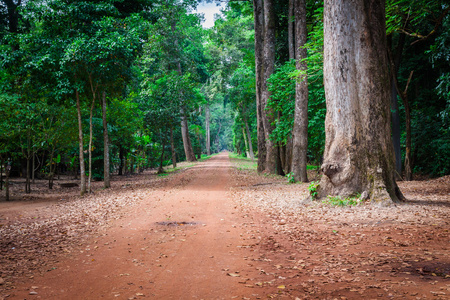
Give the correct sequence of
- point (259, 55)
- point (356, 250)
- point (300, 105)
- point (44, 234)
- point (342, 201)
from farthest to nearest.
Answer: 1. point (259, 55)
2. point (300, 105)
3. point (342, 201)
4. point (44, 234)
5. point (356, 250)

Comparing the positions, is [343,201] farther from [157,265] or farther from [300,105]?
[300,105]

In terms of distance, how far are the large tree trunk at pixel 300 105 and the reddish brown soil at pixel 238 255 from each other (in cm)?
626

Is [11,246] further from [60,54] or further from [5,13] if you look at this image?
[5,13]

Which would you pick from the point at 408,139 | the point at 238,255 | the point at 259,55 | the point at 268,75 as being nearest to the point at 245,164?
the point at 259,55

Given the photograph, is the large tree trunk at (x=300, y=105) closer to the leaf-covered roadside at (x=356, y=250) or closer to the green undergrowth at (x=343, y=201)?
the leaf-covered roadside at (x=356, y=250)

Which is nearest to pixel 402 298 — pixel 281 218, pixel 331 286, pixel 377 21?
pixel 331 286

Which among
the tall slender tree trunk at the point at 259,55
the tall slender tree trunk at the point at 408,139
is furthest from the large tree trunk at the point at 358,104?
the tall slender tree trunk at the point at 259,55

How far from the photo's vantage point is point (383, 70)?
8.01m

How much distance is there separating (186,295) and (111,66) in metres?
11.4

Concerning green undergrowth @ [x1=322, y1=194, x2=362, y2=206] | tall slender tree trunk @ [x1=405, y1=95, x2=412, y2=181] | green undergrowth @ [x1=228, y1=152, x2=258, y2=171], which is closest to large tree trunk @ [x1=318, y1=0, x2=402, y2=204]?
green undergrowth @ [x1=322, y1=194, x2=362, y2=206]

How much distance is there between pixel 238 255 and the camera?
15.9 feet

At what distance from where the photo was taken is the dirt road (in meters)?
3.63

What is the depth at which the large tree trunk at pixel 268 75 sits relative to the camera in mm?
17719

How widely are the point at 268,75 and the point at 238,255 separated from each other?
14686mm
